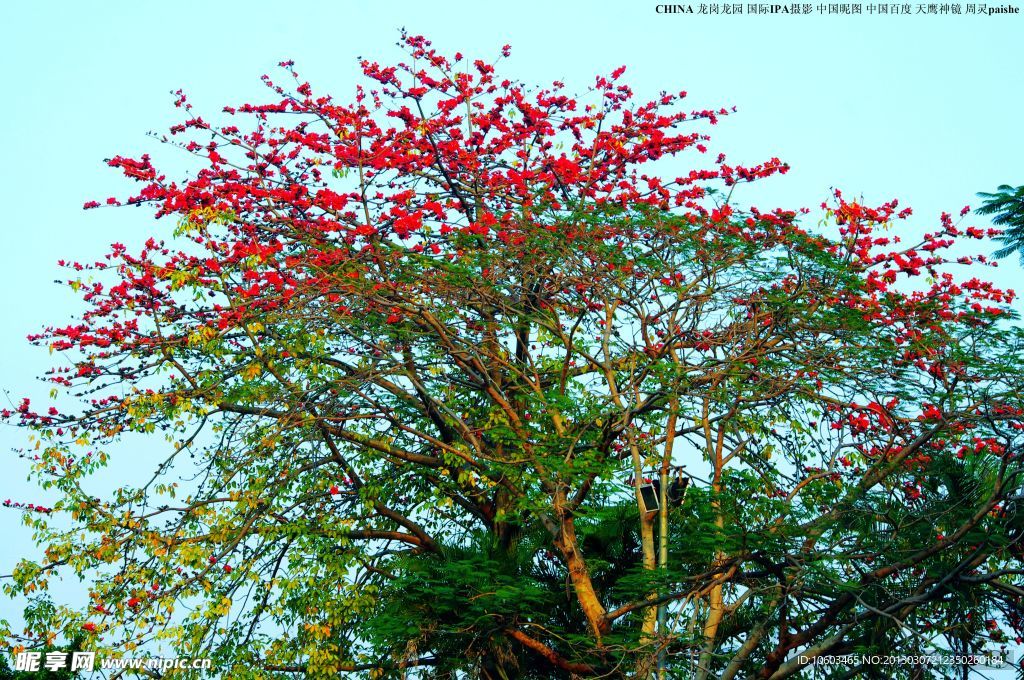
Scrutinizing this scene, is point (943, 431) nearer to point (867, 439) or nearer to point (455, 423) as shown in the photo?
point (867, 439)

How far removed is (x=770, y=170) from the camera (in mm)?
12289

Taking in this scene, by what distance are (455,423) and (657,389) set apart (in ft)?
7.01

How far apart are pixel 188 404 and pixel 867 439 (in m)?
6.84

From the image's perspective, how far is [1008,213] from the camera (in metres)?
12.9

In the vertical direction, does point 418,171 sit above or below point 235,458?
above

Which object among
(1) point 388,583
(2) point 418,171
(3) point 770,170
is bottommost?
(1) point 388,583

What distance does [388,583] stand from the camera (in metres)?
11.6

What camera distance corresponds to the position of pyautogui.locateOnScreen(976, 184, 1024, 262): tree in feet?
42.3

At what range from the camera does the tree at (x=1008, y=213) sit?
1289 cm

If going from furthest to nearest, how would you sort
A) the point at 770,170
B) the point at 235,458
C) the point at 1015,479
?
1. the point at 770,170
2. the point at 235,458
3. the point at 1015,479

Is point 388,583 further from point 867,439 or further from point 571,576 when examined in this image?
point 867,439

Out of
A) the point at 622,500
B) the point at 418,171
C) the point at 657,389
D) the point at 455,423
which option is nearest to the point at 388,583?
the point at 455,423

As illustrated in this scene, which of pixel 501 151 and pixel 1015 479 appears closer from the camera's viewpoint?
pixel 1015 479

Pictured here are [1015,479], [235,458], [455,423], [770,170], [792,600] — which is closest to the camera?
[1015,479]
